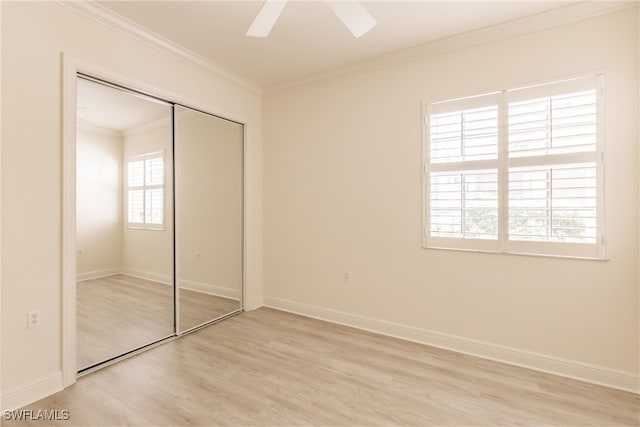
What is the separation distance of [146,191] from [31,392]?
1663mm

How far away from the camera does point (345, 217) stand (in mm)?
3523

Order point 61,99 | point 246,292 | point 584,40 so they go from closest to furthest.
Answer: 1. point 61,99
2. point 584,40
3. point 246,292

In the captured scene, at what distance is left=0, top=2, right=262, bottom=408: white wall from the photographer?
198 centimetres

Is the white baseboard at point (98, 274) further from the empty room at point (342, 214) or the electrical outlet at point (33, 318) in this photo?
the electrical outlet at point (33, 318)

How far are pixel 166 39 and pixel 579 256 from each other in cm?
394

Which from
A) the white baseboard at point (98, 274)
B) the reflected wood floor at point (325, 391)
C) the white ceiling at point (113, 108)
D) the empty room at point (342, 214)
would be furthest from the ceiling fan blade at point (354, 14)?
the white baseboard at point (98, 274)

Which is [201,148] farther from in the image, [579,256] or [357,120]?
[579,256]

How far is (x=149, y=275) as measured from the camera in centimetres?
299

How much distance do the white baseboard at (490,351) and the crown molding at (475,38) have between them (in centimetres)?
264

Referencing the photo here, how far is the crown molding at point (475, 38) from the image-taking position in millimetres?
2328

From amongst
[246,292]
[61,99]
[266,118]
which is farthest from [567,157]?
[61,99]

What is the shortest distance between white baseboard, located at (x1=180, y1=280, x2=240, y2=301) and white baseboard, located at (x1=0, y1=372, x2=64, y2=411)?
1.18 metres

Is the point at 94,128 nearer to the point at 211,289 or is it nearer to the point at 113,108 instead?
the point at 113,108

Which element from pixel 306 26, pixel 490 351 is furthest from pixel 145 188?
pixel 490 351
